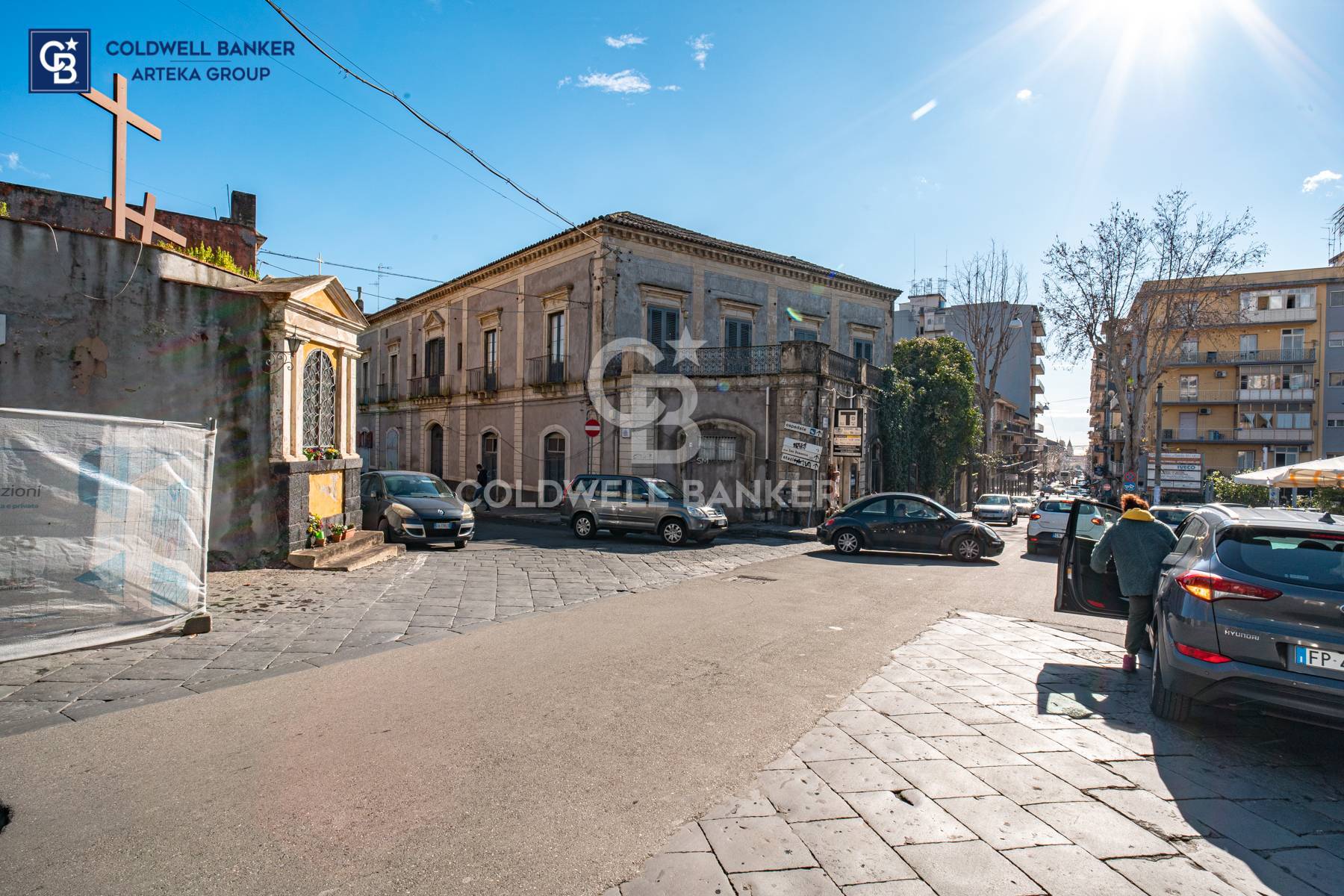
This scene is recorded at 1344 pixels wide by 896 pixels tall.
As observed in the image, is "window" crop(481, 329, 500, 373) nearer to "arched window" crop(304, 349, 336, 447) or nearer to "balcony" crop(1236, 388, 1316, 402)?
"arched window" crop(304, 349, 336, 447)

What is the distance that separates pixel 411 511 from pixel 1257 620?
39.9 ft

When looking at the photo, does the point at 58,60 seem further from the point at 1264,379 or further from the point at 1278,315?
the point at 1278,315

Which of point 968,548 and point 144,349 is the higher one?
point 144,349

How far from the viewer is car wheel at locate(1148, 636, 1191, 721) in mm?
4734

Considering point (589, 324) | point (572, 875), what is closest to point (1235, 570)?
point (572, 875)

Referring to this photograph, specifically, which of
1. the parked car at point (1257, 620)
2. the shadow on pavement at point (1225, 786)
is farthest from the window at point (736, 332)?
the parked car at point (1257, 620)

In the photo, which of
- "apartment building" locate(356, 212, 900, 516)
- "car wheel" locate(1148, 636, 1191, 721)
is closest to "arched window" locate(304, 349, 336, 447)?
"apartment building" locate(356, 212, 900, 516)

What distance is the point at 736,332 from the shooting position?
2436cm

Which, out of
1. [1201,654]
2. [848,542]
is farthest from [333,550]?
[1201,654]

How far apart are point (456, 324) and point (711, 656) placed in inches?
1020

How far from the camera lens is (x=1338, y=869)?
3.00 meters

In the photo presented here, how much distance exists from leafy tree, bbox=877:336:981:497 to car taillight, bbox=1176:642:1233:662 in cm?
2197

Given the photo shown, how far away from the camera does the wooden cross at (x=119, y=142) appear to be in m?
7.71

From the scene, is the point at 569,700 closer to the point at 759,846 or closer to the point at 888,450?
the point at 759,846
